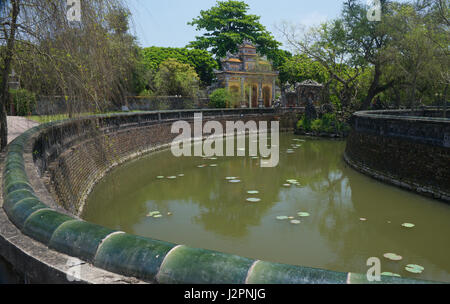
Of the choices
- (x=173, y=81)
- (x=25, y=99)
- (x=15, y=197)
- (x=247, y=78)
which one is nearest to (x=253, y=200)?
(x=25, y=99)

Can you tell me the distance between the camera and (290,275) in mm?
1414

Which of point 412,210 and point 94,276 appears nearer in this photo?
point 94,276

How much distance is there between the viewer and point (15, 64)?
18.9 ft

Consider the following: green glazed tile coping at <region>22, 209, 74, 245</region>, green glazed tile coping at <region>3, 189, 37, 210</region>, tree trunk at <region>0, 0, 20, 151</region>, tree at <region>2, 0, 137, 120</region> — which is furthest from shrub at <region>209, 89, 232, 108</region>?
green glazed tile coping at <region>22, 209, 74, 245</region>

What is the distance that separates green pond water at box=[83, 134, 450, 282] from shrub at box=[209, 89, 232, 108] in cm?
1645

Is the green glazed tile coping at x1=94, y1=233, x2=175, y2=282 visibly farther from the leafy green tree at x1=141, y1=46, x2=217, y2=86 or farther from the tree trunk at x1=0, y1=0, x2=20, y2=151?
the leafy green tree at x1=141, y1=46, x2=217, y2=86

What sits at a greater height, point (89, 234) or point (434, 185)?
point (89, 234)

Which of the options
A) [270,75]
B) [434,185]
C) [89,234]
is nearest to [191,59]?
[270,75]

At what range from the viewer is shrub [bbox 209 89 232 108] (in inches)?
1145

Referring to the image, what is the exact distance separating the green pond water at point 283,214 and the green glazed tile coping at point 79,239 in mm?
4341

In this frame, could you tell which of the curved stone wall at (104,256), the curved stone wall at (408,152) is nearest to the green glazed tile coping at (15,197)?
the curved stone wall at (104,256)
